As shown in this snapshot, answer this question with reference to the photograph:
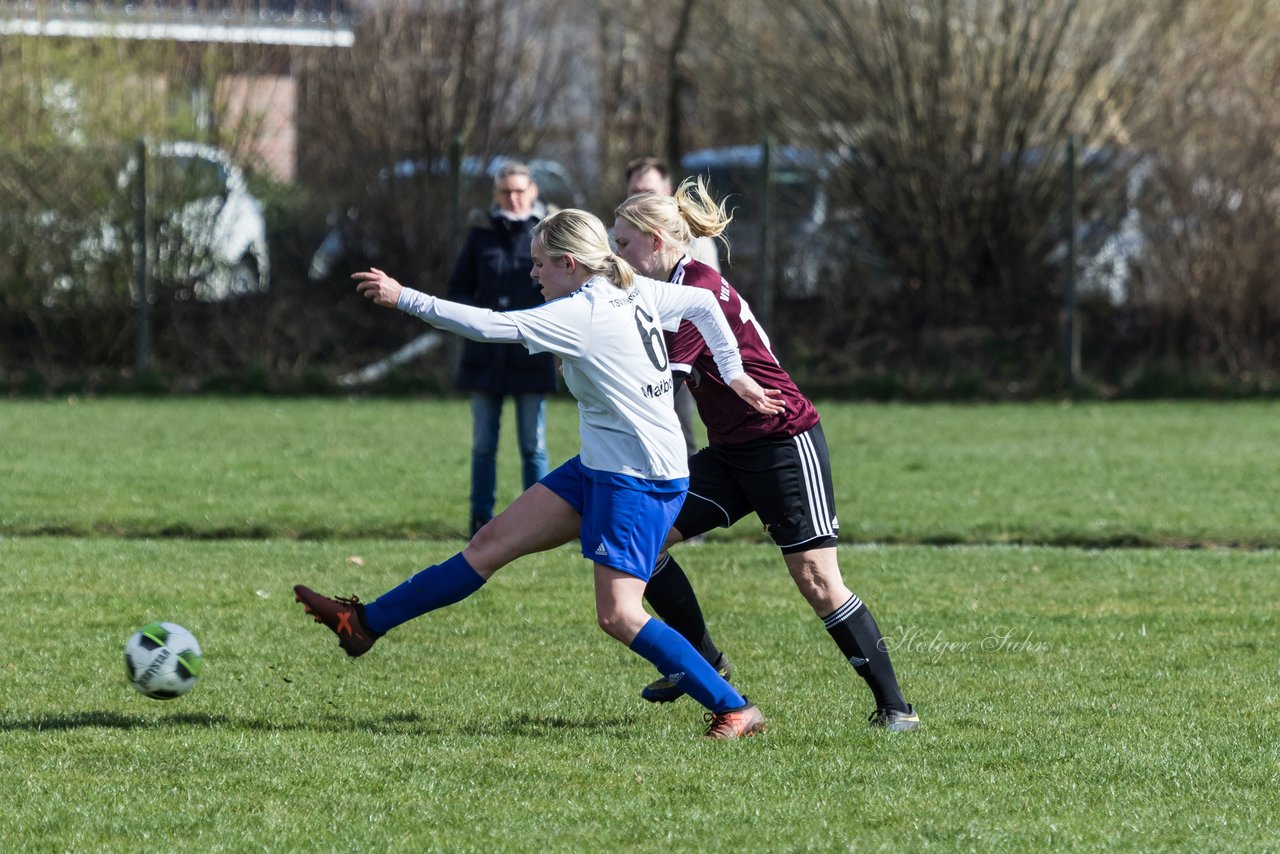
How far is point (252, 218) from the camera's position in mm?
17312

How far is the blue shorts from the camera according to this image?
17.1 feet

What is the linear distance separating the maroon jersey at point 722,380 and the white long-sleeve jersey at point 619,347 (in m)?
0.12

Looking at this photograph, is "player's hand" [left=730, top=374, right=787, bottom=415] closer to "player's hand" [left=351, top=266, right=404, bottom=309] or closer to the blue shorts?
the blue shorts

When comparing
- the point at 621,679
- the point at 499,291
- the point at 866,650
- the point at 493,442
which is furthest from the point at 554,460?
the point at 866,650

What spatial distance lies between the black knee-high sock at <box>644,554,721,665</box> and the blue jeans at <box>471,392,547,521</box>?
10.9ft

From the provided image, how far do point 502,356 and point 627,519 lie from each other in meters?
3.95

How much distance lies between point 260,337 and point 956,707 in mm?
12720

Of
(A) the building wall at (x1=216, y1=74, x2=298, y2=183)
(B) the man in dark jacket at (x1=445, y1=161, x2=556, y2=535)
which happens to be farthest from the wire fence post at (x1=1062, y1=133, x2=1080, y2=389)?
(B) the man in dark jacket at (x1=445, y1=161, x2=556, y2=535)

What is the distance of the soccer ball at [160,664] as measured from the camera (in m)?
5.46

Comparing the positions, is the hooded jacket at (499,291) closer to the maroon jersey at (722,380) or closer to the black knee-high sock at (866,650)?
the maroon jersey at (722,380)

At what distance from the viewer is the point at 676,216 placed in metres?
5.62

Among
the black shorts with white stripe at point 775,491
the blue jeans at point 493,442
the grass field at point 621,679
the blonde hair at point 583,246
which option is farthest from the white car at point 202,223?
the blonde hair at point 583,246

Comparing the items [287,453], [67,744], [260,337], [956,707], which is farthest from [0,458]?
[956,707]

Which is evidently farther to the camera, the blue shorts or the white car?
the white car
